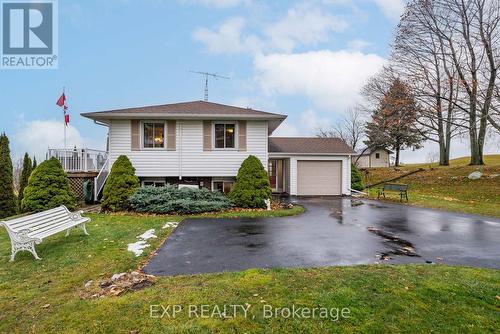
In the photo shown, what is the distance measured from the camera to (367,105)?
3238 centimetres

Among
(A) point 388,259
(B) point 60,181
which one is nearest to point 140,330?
(A) point 388,259

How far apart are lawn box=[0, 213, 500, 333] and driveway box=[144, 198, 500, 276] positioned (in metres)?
0.61

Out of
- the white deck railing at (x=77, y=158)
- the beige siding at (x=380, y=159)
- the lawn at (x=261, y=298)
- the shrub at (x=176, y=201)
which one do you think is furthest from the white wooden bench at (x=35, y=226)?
the beige siding at (x=380, y=159)

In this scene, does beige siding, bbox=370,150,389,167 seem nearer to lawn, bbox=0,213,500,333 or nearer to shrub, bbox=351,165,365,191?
shrub, bbox=351,165,365,191

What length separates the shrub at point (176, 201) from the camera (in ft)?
37.2

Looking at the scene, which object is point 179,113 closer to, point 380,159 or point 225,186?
point 225,186

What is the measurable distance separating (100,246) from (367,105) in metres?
32.5

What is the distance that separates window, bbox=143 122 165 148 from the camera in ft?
45.4

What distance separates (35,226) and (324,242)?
699cm

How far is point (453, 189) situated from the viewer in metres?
20.2

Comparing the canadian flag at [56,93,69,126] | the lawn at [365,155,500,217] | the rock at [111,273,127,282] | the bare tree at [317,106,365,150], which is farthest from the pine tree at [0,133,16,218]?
the bare tree at [317,106,365,150]

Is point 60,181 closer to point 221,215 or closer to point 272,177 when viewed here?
point 221,215

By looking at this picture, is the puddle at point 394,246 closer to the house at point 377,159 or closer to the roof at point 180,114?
the roof at point 180,114

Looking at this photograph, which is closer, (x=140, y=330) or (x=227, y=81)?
(x=140, y=330)
